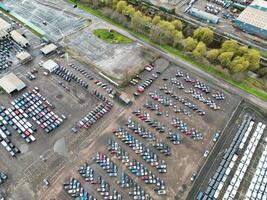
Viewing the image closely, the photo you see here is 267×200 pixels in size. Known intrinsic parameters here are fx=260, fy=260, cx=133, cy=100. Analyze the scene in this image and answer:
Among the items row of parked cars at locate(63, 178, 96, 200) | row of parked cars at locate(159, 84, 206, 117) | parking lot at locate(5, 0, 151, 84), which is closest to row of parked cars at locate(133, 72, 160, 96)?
row of parked cars at locate(159, 84, 206, 117)

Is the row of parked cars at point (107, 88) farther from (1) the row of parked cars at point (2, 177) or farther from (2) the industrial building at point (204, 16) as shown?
(2) the industrial building at point (204, 16)

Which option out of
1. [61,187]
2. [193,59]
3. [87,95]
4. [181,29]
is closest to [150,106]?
[87,95]

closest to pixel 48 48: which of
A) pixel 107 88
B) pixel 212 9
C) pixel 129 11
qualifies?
pixel 107 88

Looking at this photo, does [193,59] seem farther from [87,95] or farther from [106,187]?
[106,187]

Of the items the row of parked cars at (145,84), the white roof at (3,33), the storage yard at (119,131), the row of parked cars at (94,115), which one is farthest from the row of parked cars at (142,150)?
the white roof at (3,33)

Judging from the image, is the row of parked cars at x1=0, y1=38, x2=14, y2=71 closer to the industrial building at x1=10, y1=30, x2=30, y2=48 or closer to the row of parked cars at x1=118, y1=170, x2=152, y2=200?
the industrial building at x1=10, y1=30, x2=30, y2=48

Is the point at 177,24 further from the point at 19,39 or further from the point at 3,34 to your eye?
the point at 3,34
